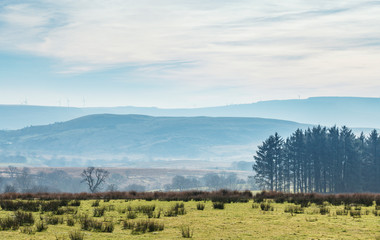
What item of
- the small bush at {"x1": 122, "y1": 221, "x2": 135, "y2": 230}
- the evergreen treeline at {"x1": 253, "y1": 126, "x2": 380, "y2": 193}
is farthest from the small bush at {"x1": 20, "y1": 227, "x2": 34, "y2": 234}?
the evergreen treeline at {"x1": 253, "y1": 126, "x2": 380, "y2": 193}

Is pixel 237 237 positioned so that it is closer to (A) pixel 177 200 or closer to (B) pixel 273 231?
(B) pixel 273 231

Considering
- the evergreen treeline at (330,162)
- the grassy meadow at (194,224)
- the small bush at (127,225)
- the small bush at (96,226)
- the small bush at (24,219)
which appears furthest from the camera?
the evergreen treeline at (330,162)

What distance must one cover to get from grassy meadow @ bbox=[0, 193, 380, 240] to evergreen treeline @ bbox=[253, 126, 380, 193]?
287ft

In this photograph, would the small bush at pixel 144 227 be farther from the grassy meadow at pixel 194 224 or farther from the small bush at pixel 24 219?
the small bush at pixel 24 219

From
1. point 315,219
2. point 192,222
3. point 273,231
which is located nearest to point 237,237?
point 273,231

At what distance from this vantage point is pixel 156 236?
49.9ft

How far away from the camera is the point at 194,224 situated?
59.4 ft

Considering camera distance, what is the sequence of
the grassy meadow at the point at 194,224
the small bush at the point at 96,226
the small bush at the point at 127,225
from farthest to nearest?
the small bush at the point at 127,225 < the small bush at the point at 96,226 < the grassy meadow at the point at 194,224

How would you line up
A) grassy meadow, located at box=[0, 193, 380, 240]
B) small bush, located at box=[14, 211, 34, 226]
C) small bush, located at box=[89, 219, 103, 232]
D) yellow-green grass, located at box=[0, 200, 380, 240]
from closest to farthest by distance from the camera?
yellow-green grass, located at box=[0, 200, 380, 240], grassy meadow, located at box=[0, 193, 380, 240], small bush, located at box=[89, 219, 103, 232], small bush, located at box=[14, 211, 34, 226]

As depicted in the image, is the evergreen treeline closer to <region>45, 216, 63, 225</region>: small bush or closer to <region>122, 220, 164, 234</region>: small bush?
<region>45, 216, 63, 225</region>: small bush

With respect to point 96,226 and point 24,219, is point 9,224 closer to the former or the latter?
point 24,219

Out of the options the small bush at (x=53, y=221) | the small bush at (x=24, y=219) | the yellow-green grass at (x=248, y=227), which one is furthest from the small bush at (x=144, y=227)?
the small bush at (x=24, y=219)

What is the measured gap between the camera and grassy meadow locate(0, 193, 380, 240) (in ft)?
50.1

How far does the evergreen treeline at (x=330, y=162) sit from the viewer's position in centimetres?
10631
